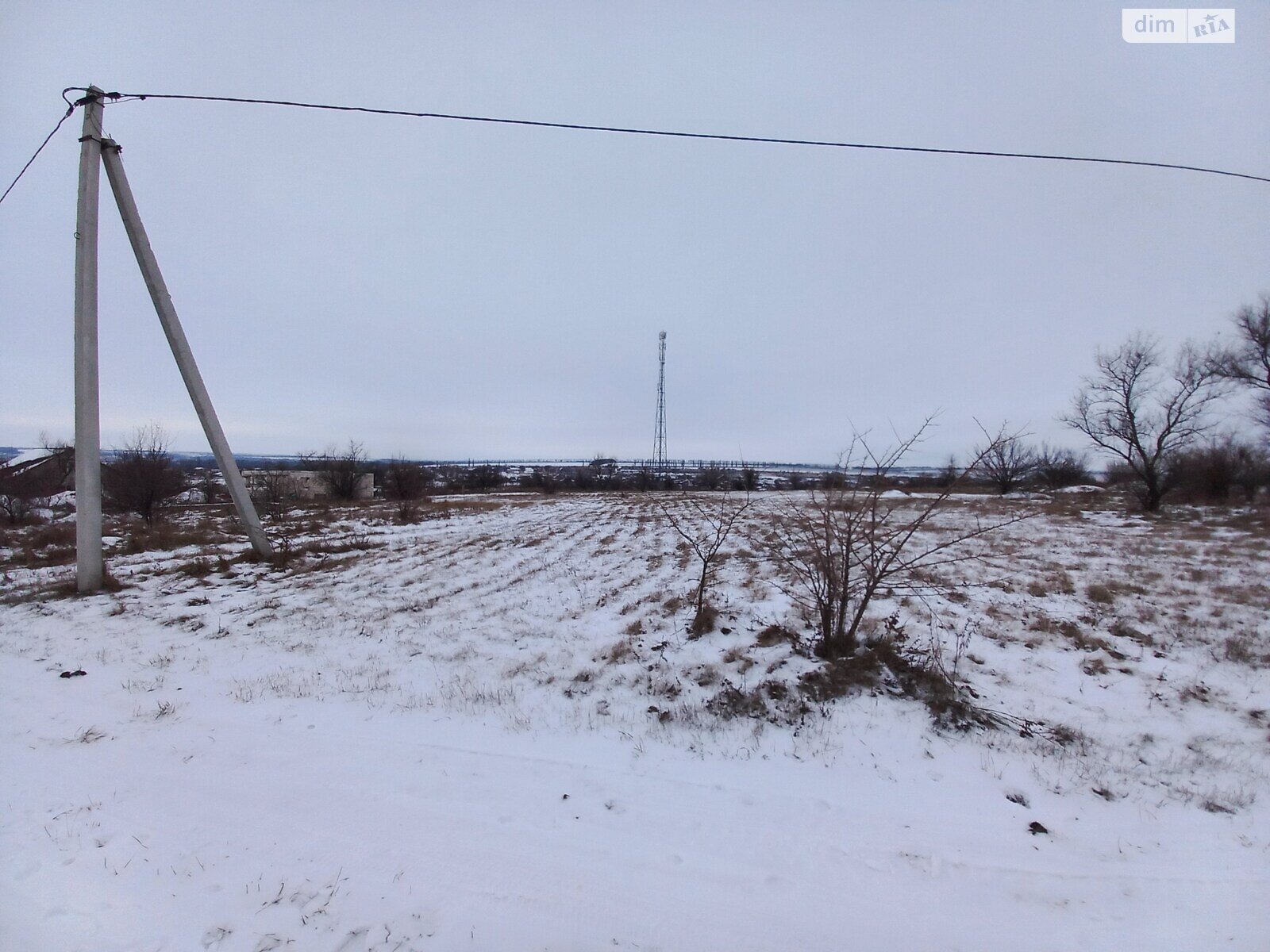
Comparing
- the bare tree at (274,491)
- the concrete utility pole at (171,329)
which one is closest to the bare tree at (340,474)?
the bare tree at (274,491)

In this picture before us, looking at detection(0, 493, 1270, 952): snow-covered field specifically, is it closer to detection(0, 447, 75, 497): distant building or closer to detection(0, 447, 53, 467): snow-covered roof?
detection(0, 447, 75, 497): distant building

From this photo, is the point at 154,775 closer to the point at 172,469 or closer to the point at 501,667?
the point at 501,667

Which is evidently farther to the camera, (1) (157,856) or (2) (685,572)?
(2) (685,572)

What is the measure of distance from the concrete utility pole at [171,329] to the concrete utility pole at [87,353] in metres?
0.17

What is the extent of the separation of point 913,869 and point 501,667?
150 inches

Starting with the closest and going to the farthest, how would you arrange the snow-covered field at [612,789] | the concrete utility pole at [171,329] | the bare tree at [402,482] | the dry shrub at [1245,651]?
1. the snow-covered field at [612,789]
2. the dry shrub at [1245,651]
3. the concrete utility pole at [171,329]
4. the bare tree at [402,482]

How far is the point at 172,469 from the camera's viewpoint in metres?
19.1

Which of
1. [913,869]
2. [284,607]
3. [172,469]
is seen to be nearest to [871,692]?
[913,869]

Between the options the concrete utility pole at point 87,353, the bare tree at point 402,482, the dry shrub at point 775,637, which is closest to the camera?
the dry shrub at point 775,637

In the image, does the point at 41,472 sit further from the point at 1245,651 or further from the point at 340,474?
the point at 1245,651

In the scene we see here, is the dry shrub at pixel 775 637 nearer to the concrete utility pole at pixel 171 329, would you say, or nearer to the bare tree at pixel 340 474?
the concrete utility pole at pixel 171 329

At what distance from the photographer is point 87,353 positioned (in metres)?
7.61

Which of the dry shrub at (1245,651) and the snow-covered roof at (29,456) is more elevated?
the snow-covered roof at (29,456)

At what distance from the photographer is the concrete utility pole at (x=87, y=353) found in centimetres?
755
